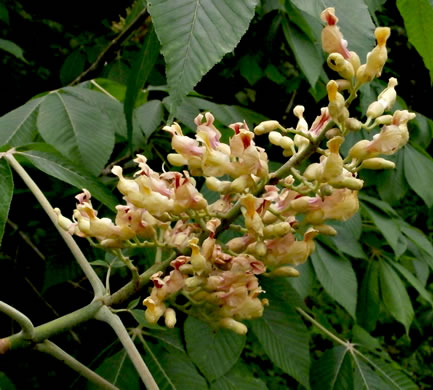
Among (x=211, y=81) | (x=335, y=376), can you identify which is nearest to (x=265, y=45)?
(x=211, y=81)

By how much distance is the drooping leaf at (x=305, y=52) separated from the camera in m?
1.68

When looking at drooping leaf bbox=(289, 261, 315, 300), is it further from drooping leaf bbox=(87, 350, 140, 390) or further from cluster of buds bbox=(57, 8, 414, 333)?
cluster of buds bbox=(57, 8, 414, 333)

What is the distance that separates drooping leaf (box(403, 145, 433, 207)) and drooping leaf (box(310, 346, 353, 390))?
780mm

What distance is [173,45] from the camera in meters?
0.88

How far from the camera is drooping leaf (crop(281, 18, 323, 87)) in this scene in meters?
1.68

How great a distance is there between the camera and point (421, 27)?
119 cm

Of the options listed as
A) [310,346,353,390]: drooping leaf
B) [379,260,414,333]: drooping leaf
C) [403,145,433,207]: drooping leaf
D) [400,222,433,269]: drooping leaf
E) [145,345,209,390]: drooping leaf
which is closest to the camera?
[145,345,209,390]: drooping leaf

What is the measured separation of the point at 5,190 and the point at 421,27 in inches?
34.3

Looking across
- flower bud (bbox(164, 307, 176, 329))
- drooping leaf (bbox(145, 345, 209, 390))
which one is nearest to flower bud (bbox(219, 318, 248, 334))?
flower bud (bbox(164, 307, 176, 329))

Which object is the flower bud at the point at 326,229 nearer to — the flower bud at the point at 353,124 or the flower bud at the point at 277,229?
the flower bud at the point at 277,229

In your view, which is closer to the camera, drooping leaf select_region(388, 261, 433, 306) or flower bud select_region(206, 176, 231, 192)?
flower bud select_region(206, 176, 231, 192)

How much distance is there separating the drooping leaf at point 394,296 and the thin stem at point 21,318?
1310mm

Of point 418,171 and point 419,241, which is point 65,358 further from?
point 418,171

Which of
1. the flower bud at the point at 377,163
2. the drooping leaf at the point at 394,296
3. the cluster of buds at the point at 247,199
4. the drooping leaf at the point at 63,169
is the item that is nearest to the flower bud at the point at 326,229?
the cluster of buds at the point at 247,199
